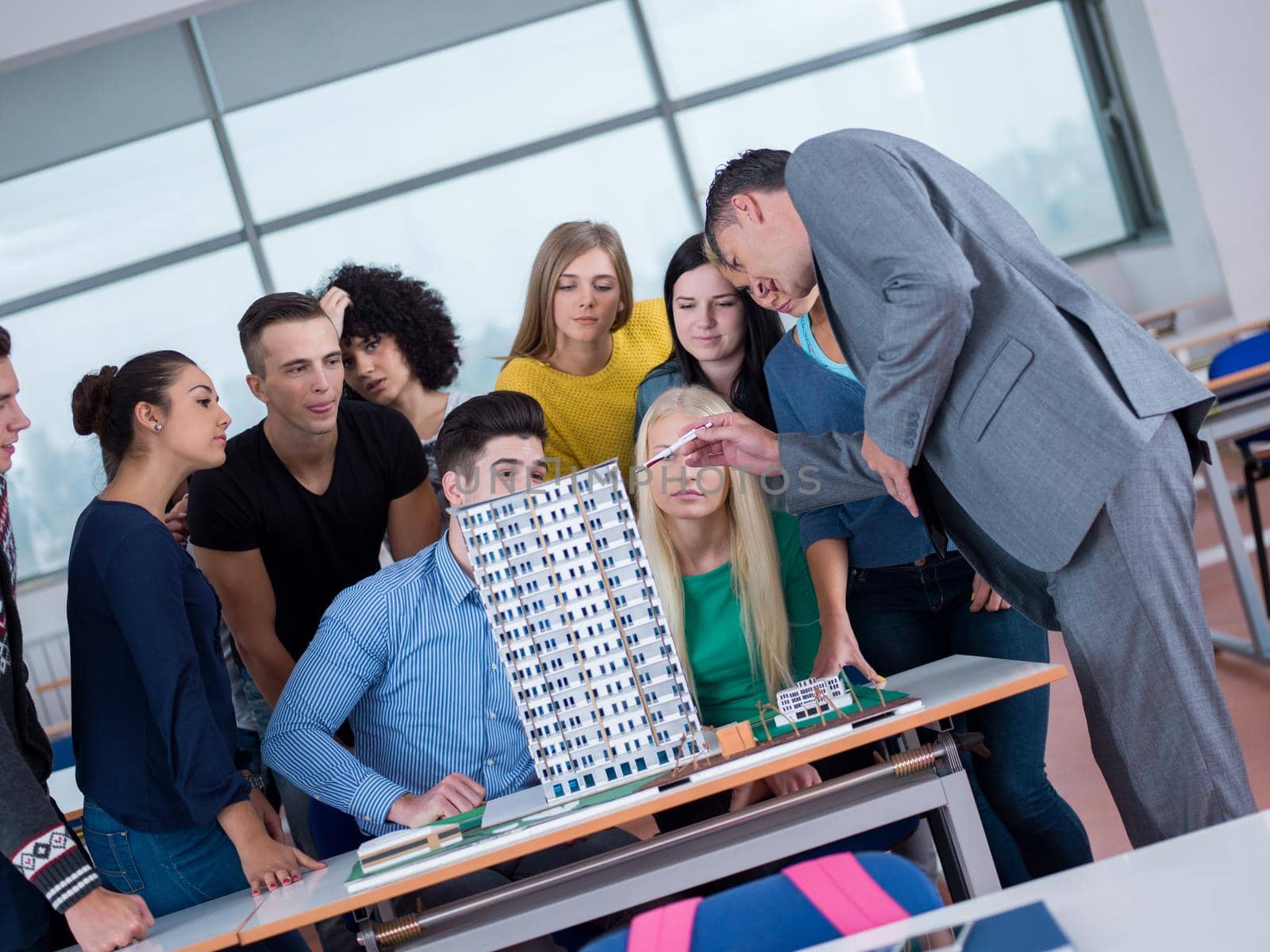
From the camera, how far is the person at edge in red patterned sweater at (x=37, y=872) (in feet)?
5.57

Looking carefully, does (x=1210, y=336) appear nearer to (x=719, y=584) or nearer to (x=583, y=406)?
(x=583, y=406)

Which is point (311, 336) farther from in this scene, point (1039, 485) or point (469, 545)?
point (1039, 485)

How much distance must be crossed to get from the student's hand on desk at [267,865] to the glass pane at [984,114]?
5.50 m

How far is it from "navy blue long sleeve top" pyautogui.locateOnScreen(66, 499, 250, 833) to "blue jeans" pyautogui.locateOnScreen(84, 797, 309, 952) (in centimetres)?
3

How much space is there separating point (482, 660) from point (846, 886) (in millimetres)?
1057

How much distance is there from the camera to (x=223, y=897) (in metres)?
1.90

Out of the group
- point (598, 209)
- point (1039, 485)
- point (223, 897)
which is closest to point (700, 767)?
point (1039, 485)

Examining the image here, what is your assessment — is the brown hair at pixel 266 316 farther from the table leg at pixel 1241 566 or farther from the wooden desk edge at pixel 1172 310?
the wooden desk edge at pixel 1172 310

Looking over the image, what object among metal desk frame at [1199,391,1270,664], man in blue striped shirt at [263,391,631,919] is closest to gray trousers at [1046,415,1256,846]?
man in blue striped shirt at [263,391,631,919]

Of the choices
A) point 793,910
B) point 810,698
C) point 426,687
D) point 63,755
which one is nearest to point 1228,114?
point 810,698

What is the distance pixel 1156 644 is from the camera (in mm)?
1672

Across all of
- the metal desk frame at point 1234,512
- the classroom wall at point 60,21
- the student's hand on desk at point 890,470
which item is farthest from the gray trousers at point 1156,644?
the classroom wall at point 60,21

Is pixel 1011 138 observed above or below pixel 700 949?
above

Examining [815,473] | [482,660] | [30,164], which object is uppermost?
[30,164]
